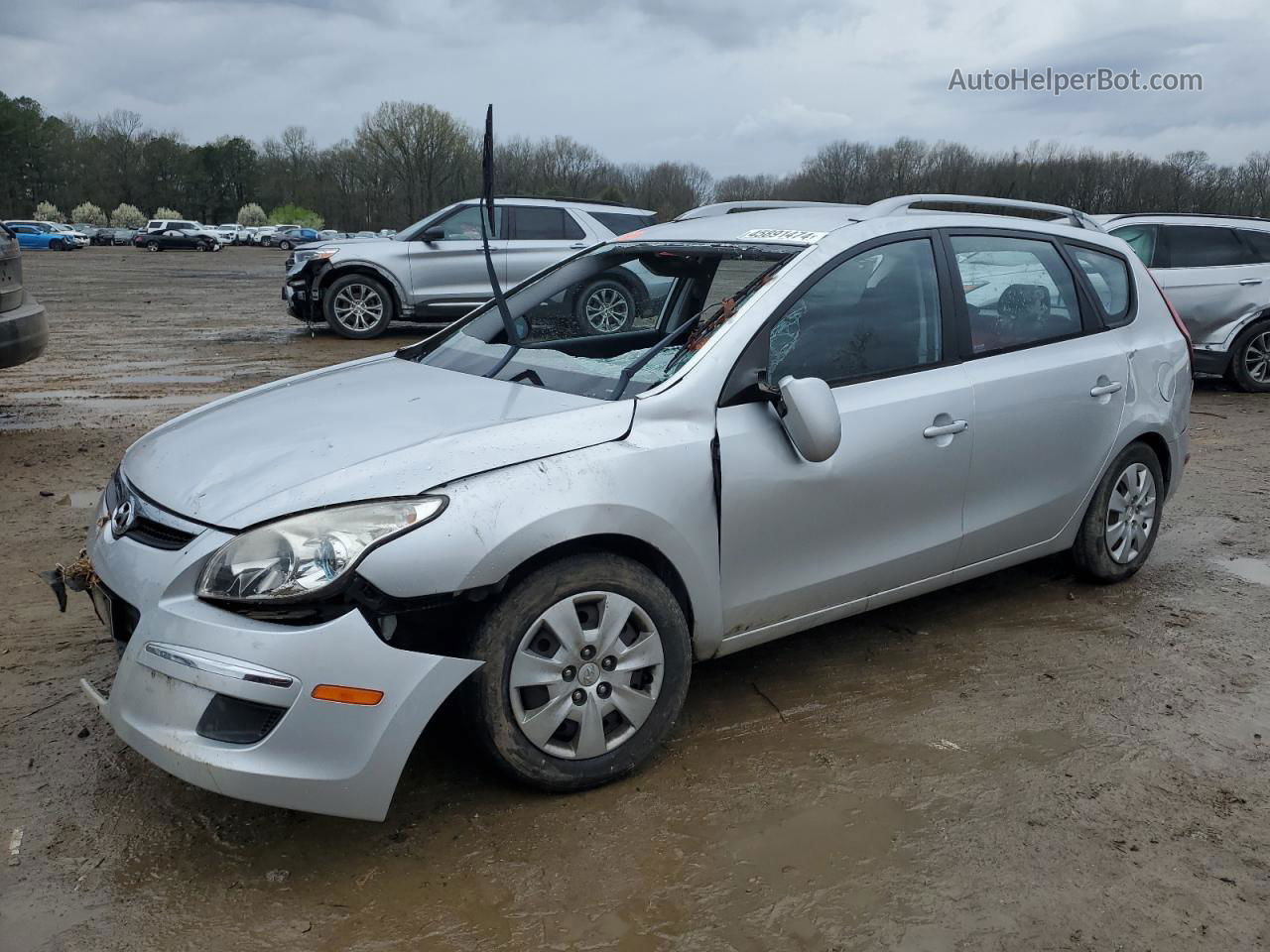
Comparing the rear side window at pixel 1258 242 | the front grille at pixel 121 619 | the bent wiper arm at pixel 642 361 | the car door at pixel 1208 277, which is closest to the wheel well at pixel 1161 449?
the bent wiper arm at pixel 642 361

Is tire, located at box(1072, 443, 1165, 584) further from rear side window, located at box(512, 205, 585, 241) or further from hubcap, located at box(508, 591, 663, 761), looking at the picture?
rear side window, located at box(512, 205, 585, 241)

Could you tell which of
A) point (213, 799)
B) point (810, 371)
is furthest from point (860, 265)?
point (213, 799)

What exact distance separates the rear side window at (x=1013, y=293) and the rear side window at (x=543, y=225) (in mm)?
9735

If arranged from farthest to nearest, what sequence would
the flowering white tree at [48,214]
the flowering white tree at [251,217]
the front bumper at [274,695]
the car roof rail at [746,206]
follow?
the flowering white tree at [251,217], the flowering white tree at [48,214], the car roof rail at [746,206], the front bumper at [274,695]

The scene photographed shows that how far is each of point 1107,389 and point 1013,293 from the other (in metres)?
0.58

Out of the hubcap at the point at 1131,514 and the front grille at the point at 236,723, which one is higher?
the front grille at the point at 236,723

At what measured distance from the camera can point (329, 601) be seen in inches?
104

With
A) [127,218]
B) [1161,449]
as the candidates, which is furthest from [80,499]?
[127,218]

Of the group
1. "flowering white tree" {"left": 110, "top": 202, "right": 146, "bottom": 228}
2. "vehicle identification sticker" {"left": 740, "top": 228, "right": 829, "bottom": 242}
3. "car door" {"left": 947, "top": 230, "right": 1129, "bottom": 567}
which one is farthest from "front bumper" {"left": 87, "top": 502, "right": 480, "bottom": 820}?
"flowering white tree" {"left": 110, "top": 202, "right": 146, "bottom": 228}

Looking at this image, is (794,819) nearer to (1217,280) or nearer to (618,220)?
(1217,280)

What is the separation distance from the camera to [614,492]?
3.02 m

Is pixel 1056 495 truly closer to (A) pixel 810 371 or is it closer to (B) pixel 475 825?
(A) pixel 810 371

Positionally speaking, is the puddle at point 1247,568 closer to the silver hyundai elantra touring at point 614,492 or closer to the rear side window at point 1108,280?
the silver hyundai elantra touring at point 614,492

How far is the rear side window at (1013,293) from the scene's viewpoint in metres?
4.12
